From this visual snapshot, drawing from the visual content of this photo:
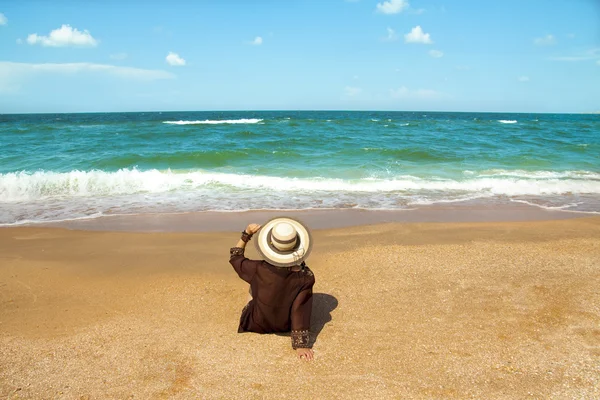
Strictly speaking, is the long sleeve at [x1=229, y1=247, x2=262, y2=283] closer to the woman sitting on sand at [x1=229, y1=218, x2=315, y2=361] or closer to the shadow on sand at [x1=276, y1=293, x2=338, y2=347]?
the woman sitting on sand at [x1=229, y1=218, x2=315, y2=361]

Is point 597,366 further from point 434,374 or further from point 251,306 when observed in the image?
point 251,306

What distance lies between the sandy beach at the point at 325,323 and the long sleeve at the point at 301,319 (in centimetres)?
14

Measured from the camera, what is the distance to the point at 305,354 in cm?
387

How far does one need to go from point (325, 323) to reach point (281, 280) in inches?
32.4

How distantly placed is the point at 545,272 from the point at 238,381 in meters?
4.29

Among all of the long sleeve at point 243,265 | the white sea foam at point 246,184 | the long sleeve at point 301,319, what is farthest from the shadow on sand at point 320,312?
the white sea foam at point 246,184

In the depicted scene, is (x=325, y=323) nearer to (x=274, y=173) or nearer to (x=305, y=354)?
(x=305, y=354)

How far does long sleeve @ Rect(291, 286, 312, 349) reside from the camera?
3.96m

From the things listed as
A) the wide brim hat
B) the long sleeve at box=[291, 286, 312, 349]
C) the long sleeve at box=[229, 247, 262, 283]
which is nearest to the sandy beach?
the long sleeve at box=[291, 286, 312, 349]

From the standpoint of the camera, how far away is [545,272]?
575cm

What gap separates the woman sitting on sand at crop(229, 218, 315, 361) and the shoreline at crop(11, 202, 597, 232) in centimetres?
389

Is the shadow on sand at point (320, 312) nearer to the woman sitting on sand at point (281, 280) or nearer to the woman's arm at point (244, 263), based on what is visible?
the woman sitting on sand at point (281, 280)

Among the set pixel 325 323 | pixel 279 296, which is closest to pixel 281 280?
pixel 279 296

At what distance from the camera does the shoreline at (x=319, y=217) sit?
8.21 m
